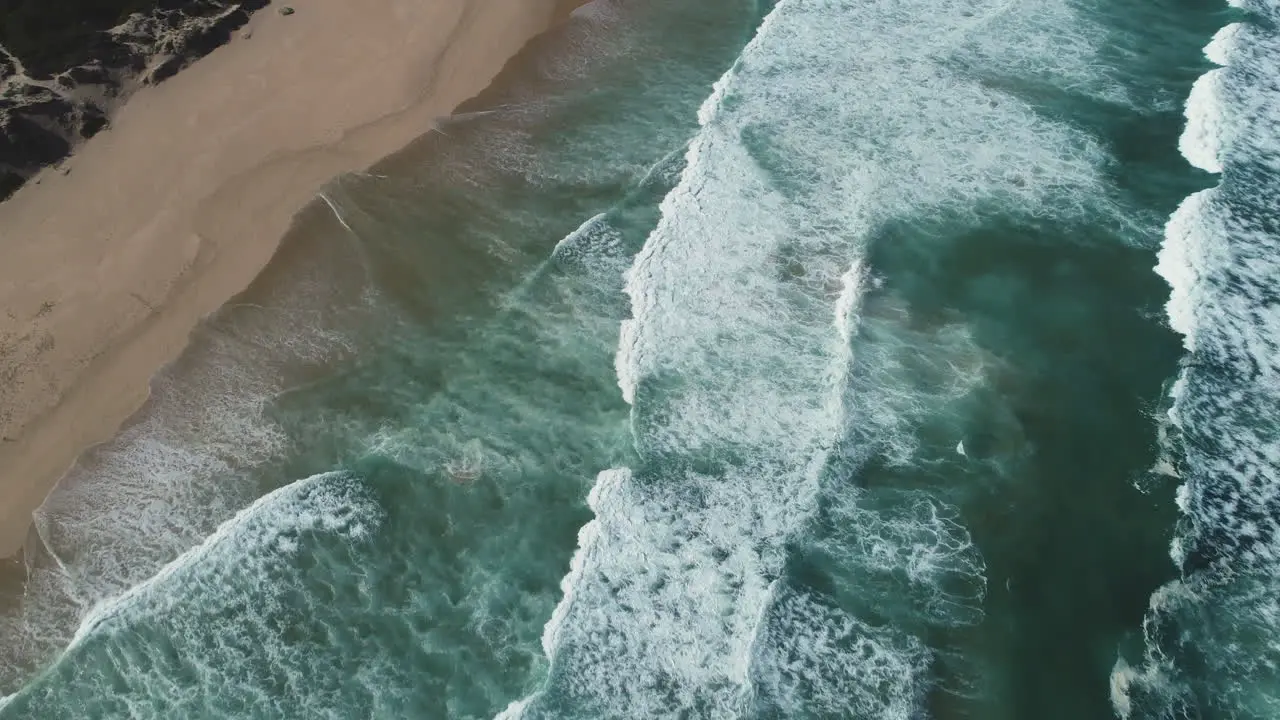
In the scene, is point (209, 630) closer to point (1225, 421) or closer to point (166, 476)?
point (166, 476)

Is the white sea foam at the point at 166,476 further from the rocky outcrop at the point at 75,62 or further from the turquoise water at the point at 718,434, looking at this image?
the rocky outcrop at the point at 75,62

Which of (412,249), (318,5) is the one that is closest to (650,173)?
(412,249)

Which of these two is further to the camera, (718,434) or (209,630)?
(718,434)

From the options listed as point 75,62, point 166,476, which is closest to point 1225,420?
point 166,476

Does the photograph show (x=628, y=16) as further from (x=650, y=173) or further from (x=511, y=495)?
(x=511, y=495)

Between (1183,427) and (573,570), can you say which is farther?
(1183,427)

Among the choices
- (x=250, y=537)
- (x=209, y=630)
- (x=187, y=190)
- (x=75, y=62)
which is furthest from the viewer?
(x=75, y=62)
